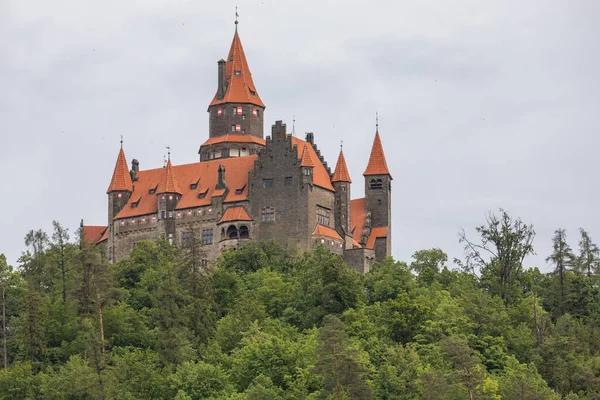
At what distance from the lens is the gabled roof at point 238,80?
140 m

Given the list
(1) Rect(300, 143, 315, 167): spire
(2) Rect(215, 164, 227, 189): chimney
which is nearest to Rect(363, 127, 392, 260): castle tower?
(1) Rect(300, 143, 315, 167): spire

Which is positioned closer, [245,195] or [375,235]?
[245,195]

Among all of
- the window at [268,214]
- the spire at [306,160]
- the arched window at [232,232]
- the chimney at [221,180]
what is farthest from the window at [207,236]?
the spire at [306,160]

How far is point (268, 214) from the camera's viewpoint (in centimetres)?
12925

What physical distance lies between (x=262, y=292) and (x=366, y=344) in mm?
17713

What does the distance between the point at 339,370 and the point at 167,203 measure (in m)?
51.6

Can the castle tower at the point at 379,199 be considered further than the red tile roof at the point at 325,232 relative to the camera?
Yes

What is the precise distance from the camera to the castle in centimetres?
12900

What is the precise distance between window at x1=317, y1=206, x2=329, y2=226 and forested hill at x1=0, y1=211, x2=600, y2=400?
4870mm

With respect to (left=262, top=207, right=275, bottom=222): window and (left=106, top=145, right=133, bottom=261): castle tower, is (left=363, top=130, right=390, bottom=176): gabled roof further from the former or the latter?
(left=106, top=145, right=133, bottom=261): castle tower

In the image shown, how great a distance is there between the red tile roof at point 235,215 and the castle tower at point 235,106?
11.4 metres

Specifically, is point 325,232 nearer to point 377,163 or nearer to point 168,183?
point 377,163

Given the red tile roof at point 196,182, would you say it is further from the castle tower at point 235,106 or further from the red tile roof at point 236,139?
the castle tower at point 235,106

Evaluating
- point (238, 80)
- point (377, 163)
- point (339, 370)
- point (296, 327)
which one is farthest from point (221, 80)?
point (339, 370)
